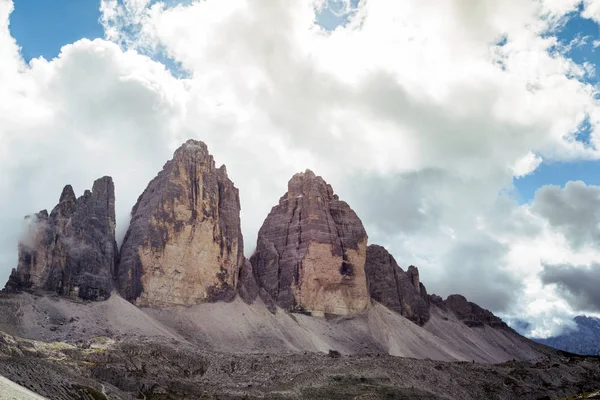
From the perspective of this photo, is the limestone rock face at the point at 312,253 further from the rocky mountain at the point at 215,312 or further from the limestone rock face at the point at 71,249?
the limestone rock face at the point at 71,249

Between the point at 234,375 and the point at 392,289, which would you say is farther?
the point at 392,289

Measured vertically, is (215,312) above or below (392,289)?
below

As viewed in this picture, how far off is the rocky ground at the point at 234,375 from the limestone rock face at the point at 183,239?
24304 mm

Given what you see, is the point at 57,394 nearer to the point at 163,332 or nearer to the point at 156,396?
the point at 156,396

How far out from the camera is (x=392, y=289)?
19162 centimetres

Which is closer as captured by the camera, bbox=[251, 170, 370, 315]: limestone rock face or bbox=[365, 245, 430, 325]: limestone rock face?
bbox=[251, 170, 370, 315]: limestone rock face

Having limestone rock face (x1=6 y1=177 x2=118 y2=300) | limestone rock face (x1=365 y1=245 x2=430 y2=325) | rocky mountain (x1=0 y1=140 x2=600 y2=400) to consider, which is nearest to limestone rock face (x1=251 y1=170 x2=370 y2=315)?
rocky mountain (x1=0 y1=140 x2=600 y2=400)

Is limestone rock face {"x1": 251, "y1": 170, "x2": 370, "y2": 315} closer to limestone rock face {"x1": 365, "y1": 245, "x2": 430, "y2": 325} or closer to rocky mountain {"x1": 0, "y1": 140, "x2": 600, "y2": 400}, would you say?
rocky mountain {"x1": 0, "y1": 140, "x2": 600, "y2": 400}

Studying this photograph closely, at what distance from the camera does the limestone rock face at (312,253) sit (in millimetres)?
160875

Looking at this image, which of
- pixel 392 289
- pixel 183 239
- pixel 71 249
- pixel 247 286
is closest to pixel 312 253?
pixel 247 286

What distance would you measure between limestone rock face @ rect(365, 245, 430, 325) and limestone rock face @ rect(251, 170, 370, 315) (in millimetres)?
21676

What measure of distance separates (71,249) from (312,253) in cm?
6533

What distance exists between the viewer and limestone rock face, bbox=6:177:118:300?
115 metres

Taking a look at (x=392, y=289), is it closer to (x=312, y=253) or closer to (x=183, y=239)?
(x=312, y=253)
